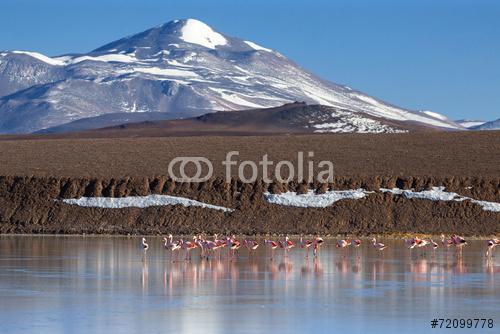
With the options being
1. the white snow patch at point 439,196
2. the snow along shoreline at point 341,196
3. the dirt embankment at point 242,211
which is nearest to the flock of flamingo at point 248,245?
the dirt embankment at point 242,211

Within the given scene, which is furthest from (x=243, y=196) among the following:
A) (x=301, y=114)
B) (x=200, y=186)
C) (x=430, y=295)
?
(x=301, y=114)

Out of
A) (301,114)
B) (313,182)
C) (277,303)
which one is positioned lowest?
(277,303)

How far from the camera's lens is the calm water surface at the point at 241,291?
24219mm

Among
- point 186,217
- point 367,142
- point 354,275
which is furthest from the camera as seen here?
point 367,142

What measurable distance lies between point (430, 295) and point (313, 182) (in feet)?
113

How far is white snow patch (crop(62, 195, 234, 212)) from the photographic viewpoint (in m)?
60.7

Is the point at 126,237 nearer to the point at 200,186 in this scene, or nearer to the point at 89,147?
the point at 200,186

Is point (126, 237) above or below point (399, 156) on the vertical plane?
below

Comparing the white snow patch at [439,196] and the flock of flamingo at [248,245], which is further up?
the white snow patch at [439,196]

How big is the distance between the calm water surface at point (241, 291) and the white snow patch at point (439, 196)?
47.4ft

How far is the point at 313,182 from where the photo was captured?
63.6 metres

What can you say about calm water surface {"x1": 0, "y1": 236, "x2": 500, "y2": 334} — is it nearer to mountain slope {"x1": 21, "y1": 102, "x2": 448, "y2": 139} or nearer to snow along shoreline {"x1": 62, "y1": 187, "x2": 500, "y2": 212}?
snow along shoreline {"x1": 62, "y1": 187, "x2": 500, "y2": 212}

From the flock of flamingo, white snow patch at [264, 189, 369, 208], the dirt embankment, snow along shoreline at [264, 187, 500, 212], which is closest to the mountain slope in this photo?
the dirt embankment

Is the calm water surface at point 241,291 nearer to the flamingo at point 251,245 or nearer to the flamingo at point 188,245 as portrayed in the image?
the flamingo at point 188,245
